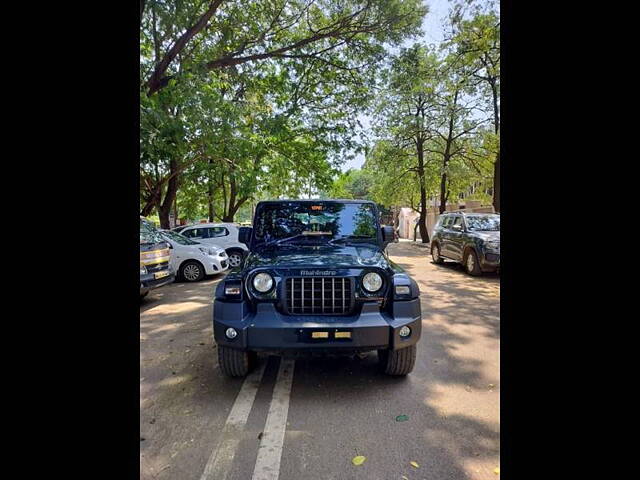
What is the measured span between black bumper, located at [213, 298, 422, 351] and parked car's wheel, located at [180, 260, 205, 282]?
725 cm

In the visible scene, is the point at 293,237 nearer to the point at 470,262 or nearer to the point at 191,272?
the point at 191,272

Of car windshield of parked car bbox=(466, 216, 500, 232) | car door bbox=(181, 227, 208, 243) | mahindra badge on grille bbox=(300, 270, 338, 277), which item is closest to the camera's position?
mahindra badge on grille bbox=(300, 270, 338, 277)

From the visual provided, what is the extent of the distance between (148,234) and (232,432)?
5.82m

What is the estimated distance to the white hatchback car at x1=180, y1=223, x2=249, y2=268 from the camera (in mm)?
12094

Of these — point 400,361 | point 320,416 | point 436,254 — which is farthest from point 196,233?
point 320,416

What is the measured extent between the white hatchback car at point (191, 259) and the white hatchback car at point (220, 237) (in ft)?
5.77

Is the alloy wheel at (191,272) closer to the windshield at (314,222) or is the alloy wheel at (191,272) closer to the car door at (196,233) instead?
the car door at (196,233)

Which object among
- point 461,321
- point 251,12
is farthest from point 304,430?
point 251,12

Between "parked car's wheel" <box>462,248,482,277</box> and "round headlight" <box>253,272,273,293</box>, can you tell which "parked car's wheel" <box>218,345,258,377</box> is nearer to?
"round headlight" <box>253,272,273,293</box>

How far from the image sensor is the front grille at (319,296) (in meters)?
3.22

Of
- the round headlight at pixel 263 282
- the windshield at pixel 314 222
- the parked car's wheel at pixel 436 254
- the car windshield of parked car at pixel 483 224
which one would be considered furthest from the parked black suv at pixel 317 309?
the parked car's wheel at pixel 436 254

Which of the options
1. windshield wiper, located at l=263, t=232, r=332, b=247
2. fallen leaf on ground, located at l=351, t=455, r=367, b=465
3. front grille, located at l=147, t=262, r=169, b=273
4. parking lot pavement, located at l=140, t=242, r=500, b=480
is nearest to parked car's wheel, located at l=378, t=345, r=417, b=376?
parking lot pavement, located at l=140, t=242, r=500, b=480
